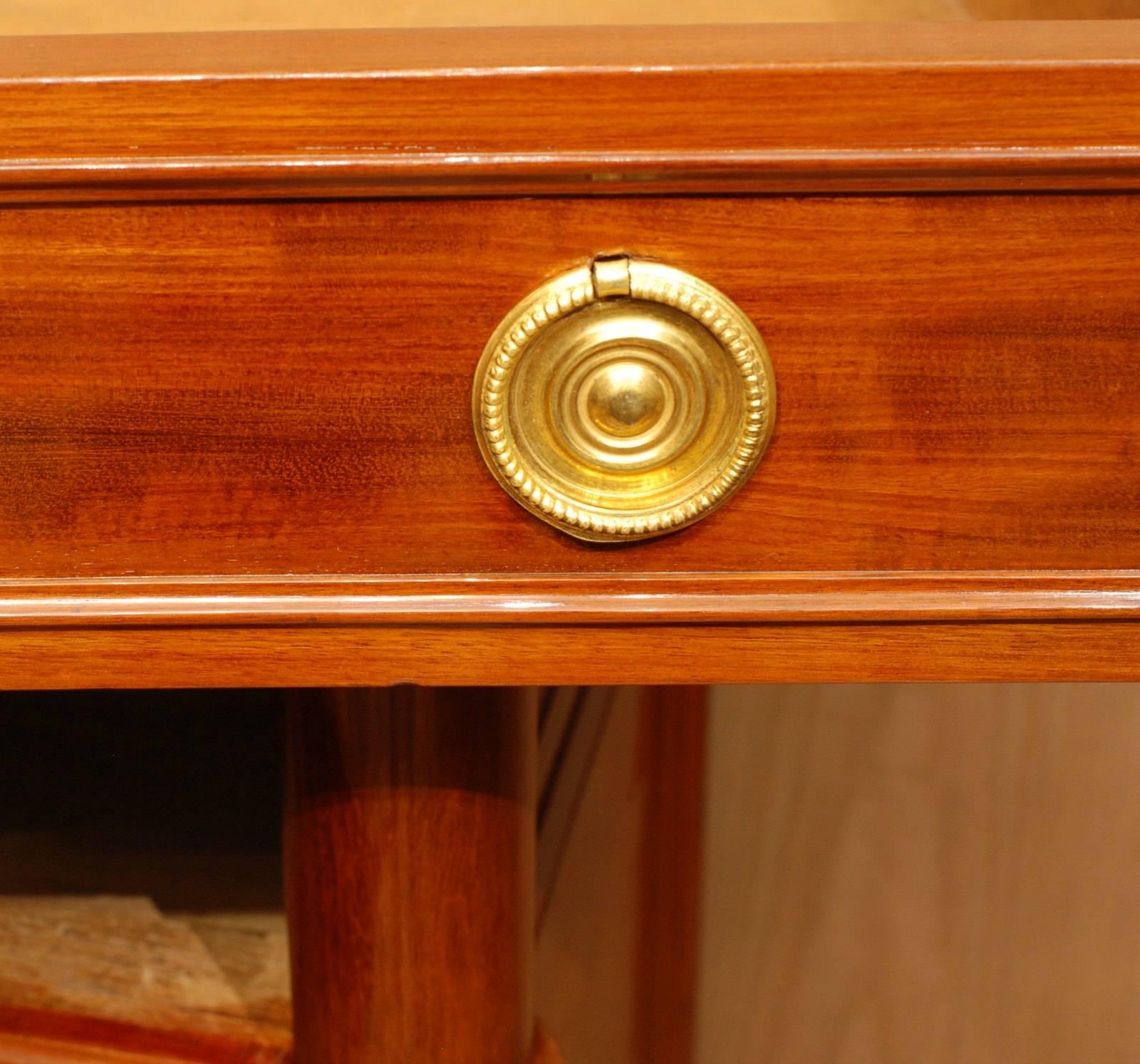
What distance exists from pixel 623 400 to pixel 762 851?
69 centimetres

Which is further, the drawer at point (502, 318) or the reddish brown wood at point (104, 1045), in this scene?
the reddish brown wood at point (104, 1045)

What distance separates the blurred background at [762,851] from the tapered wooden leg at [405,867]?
0.07 metres

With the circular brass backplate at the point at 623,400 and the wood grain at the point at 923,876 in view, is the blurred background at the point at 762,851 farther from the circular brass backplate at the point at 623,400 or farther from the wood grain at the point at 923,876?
the circular brass backplate at the point at 623,400

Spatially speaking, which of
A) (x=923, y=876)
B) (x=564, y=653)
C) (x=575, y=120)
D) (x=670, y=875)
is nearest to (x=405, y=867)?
(x=564, y=653)

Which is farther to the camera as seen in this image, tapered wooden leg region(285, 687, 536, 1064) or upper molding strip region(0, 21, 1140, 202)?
tapered wooden leg region(285, 687, 536, 1064)

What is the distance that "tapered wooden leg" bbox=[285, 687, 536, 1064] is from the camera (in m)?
0.42

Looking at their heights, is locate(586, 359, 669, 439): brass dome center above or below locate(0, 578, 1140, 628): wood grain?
above

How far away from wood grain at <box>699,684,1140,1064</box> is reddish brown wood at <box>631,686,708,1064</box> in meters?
0.02

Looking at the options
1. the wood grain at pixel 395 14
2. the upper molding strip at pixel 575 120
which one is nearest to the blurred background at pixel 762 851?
the wood grain at pixel 395 14

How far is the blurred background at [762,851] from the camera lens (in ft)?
1.60

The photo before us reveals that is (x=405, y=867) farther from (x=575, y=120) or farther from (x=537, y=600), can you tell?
(x=575, y=120)

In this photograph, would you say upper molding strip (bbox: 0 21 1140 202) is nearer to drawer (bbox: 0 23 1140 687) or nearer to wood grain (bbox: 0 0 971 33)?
drawer (bbox: 0 23 1140 687)

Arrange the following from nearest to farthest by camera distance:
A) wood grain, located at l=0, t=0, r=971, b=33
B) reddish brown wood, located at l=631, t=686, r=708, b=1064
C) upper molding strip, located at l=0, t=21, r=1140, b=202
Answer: upper molding strip, located at l=0, t=21, r=1140, b=202, wood grain, located at l=0, t=0, r=971, b=33, reddish brown wood, located at l=631, t=686, r=708, b=1064

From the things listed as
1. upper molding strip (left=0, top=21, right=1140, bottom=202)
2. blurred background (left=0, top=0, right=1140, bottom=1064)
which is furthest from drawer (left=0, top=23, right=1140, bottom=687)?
blurred background (left=0, top=0, right=1140, bottom=1064)
